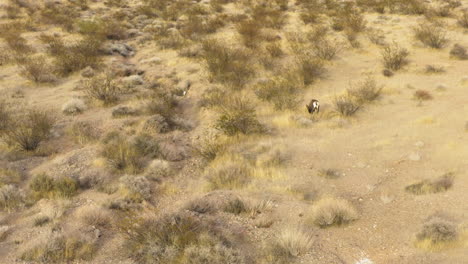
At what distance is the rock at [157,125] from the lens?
31.3ft

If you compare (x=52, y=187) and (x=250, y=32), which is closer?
(x=52, y=187)

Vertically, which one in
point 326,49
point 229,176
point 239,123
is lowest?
point 229,176

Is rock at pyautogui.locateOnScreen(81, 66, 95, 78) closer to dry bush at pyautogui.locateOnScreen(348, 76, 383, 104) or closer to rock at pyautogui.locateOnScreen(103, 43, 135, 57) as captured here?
rock at pyautogui.locateOnScreen(103, 43, 135, 57)

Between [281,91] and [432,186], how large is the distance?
5.87 m

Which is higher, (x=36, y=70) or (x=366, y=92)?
(x=36, y=70)

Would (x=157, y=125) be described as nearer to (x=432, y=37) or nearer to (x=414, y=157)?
(x=414, y=157)

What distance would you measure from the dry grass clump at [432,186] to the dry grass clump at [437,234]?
3.77 feet

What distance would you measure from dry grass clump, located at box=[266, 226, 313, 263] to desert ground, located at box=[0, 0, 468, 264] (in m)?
0.02

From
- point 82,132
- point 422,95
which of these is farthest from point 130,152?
point 422,95

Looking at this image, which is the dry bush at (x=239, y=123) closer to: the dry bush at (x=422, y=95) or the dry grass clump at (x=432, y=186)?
the dry grass clump at (x=432, y=186)

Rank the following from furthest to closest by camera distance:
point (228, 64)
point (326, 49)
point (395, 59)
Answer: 1. point (326, 49)
2. point (228, 64)
3. point (395, 59)

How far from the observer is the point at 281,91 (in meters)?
11.3

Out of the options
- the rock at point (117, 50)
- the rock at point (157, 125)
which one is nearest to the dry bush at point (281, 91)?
the rock at point (157, 125)

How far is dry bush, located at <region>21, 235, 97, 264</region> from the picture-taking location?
16.0 feet
